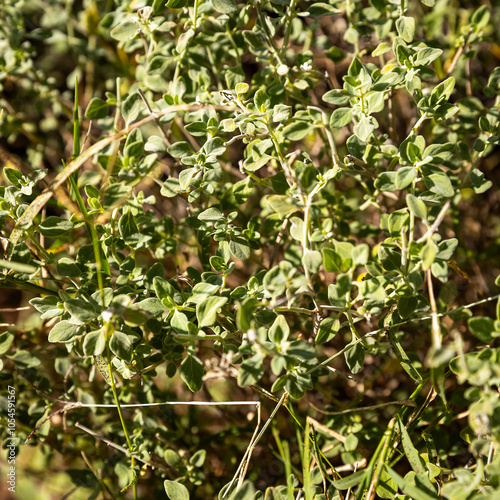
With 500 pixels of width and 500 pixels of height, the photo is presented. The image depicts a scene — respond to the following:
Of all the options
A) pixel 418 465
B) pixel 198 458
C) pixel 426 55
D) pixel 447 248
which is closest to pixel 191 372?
pixel 198 458

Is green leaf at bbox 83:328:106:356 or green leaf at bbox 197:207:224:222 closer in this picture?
green leaf at bbox 83:328:106:356

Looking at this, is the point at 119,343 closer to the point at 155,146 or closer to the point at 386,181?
the point at 155,146

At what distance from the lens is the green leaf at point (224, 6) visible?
1290 mm

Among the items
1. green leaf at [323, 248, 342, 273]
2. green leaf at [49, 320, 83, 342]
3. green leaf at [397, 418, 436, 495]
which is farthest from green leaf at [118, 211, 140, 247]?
green leaf at [397, 418, 436, 495]

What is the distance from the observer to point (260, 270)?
163cm

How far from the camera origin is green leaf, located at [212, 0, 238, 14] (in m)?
1.29

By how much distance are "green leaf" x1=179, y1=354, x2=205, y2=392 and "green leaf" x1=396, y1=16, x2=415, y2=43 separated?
1.00m

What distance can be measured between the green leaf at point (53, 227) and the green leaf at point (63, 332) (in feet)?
0.79

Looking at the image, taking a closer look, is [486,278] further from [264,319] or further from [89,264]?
[89,264]

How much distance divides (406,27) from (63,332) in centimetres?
120

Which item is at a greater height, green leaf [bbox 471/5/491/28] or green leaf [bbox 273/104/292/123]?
green leaf [bbox 471/5/491/28]

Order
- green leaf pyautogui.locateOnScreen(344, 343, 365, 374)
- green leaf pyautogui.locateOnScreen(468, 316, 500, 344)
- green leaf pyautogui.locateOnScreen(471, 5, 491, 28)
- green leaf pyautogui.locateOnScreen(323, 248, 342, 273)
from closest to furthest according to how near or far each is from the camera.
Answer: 1. green leaf pyautogui.locateOnScreen(468, 316, 500, 344)
2. green leaf pyautogui.locateOnScreen(323, 248, 342, 273)
3. green leaf pyautogui.locateOnScreen(344, 343, 365, 374)
4. green leaf pyautogui.locateOnScreen(471, 5, 491, 28)

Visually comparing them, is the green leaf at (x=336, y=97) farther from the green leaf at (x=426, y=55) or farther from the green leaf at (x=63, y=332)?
the green leaf at (x=63, y=332)

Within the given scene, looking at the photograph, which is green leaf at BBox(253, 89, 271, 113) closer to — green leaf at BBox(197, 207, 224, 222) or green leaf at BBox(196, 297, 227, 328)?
green leaf at BBox(197, 207, 224, 222)
